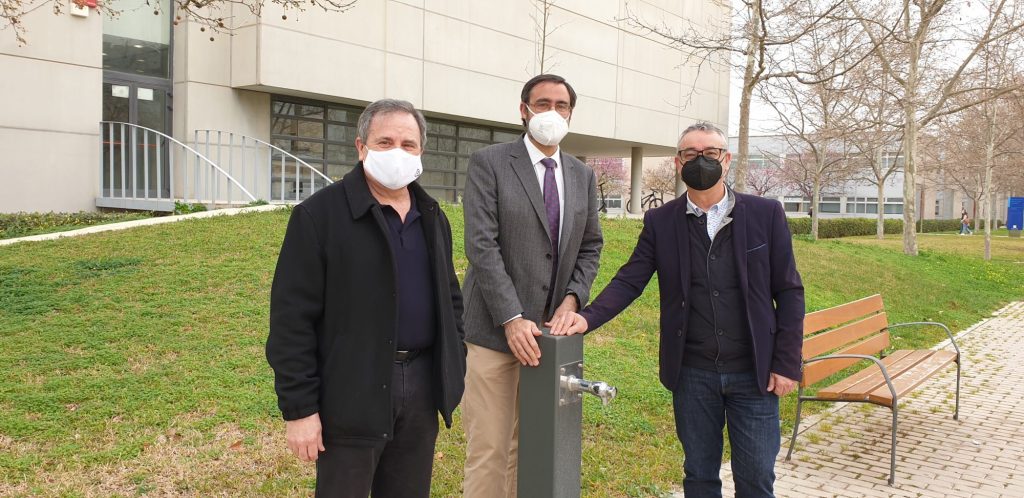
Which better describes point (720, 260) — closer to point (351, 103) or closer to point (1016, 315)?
point (1016, 315)

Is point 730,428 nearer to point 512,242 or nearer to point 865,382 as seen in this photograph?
point 512,242

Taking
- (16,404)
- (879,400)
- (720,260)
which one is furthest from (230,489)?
(879,400)

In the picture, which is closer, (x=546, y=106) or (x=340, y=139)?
(x=546, y=106)

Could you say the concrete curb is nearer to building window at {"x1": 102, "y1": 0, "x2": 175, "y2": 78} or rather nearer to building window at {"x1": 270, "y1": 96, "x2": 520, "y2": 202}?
building window at {"x1": 270, "y1": 96, "x2": 520, "y2": 202}

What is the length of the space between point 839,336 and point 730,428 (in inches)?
131

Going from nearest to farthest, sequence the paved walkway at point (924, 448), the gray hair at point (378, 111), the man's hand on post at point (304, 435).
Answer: the man's hand on post at point (304, 435), the gray hair at point (378, 111), the paved walkway at point (924, 448)

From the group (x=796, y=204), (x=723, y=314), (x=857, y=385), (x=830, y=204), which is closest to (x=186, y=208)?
(x=857, y=385)

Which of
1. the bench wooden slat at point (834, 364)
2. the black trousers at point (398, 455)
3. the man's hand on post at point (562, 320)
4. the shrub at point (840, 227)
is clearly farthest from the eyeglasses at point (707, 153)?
the shrub at point (840, 227)

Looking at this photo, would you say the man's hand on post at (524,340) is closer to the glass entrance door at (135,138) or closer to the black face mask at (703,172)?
the black face mask at (703,172)

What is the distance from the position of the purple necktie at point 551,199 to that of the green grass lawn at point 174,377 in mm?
1810

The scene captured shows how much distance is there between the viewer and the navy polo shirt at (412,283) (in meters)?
2.64

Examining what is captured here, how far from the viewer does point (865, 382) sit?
5.61 m

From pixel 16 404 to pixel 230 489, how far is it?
213 centimetres

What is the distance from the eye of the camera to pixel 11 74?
43.6 ft
